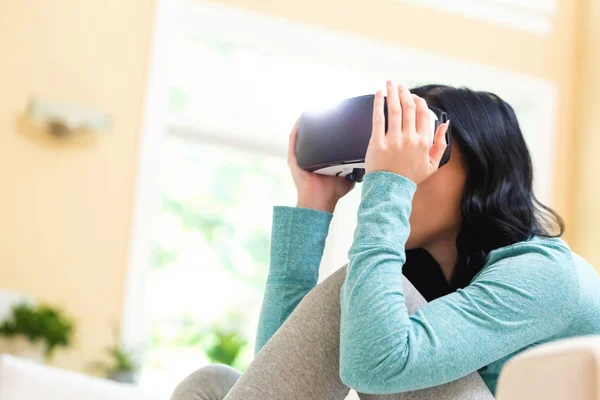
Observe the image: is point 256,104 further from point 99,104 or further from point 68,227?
point 68,227

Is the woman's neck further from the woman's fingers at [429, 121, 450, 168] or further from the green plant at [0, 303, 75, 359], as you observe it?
the green plant at [0, 303, 75, 359]

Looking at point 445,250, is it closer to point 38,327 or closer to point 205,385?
point 205,385

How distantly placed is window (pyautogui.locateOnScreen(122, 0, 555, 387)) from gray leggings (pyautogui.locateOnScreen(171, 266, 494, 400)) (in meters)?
2.45

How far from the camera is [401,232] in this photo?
0.94 m

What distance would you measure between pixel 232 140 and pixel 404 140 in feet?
8.69

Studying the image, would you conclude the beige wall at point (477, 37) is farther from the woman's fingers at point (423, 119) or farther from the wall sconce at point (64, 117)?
the woman's fingers at point (423, 119)

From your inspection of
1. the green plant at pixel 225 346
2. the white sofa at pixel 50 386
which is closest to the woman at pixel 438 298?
the white sofa at pixel 50 386

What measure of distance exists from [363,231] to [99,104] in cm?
247

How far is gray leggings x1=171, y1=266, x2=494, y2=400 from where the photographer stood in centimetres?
86

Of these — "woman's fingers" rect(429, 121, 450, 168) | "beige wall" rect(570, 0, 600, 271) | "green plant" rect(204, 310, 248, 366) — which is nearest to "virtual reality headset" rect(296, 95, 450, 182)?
"woman's fingers" rect(429, 121, 450, 168)

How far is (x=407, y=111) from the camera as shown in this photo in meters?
1.01

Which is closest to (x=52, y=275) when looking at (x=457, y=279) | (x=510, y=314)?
(x=457, y=279)

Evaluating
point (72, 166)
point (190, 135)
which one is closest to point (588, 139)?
point (190, 135)

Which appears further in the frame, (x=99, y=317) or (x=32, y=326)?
(x=99, y=317)
